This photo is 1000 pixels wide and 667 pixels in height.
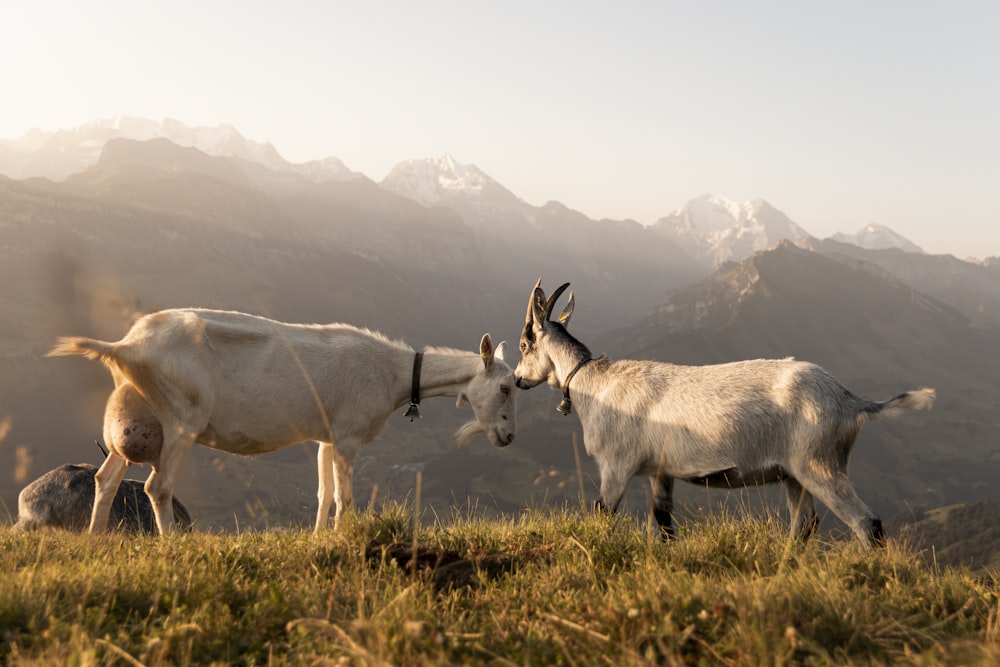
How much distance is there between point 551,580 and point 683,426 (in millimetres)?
3178

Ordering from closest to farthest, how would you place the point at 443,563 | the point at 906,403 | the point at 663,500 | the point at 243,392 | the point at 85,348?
the point at 443,563, the point at 906,403, the point at 663,500, the point at 85,348, the point at 243,392

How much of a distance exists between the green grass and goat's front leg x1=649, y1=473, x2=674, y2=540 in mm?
1411

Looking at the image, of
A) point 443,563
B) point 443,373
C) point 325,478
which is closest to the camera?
point 443,563

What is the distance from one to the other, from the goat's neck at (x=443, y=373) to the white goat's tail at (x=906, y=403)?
5935 mm

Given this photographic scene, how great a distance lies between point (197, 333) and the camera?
30.0 ft

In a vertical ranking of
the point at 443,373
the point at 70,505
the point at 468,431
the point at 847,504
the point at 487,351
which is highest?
the point at 487,351

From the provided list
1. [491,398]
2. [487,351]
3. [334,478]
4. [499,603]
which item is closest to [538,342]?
[487,351]

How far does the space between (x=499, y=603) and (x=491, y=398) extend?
6203mm

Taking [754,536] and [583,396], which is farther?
[583,396]

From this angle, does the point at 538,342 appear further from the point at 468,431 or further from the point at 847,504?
the point at 847,504

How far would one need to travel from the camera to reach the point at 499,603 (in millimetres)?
4863

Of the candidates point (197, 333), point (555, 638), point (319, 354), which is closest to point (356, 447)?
point (319, 354)

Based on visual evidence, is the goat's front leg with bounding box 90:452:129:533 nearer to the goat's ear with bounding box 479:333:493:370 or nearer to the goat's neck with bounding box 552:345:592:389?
the goat's ear with bounding box 479:333:493:370

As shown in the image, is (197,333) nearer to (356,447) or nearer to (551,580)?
(356,447)
